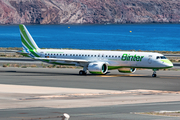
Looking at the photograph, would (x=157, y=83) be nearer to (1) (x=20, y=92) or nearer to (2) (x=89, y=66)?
(2) (x=89, y=66)

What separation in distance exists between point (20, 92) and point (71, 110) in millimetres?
12939

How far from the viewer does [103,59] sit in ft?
190

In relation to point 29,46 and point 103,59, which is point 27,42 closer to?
point 29,46

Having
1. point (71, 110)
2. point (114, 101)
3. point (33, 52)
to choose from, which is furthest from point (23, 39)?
point (71, 110)

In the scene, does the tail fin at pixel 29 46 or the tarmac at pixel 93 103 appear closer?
the tarmac at pixel 93 103

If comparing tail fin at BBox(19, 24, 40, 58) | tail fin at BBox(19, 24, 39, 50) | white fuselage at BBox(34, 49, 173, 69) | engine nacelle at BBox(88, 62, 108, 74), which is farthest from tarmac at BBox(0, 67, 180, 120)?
tail fin at BBox(19, 24, 39, 50)

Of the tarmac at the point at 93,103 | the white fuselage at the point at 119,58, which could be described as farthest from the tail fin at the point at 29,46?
the tarmac at the point at 93,103

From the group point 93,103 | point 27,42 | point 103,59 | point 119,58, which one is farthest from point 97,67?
point 93,103

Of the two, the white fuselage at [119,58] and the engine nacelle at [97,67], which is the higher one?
the white fuselage at [119,58]

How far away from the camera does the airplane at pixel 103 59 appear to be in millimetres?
54938

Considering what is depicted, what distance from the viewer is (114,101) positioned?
102 ft

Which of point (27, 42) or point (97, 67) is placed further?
point (27, 42)

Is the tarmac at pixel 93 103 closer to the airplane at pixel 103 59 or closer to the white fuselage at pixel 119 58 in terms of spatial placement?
the white fuselage at pixel 119 58

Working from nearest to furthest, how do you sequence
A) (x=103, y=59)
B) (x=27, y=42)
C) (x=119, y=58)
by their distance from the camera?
(x=119, y=58)
(x=103, y=59)
(x=27, y=42)
